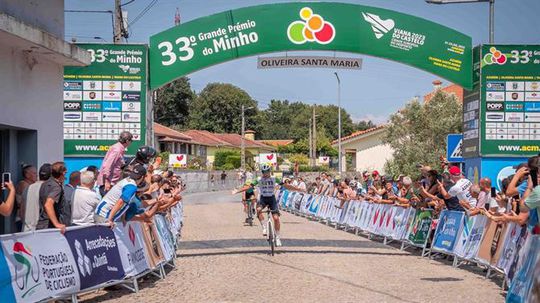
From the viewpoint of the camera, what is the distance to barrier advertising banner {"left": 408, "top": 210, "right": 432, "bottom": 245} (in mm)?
16641

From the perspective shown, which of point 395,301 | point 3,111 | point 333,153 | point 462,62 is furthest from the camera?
point 333,153

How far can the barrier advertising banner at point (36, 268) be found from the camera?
7.70 metres

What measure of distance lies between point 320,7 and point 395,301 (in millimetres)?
8313

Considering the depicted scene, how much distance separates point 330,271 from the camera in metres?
12.9

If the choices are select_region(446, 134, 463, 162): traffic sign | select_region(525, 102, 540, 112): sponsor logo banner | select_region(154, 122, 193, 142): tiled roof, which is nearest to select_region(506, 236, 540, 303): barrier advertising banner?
select_region(525, 102, 540, 112): sponsor logo banner

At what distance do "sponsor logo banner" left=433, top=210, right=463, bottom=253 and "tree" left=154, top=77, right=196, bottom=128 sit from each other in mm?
84257

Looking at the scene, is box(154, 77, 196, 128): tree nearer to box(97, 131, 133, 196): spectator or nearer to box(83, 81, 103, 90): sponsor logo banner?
box(83, 81, 103, 90): sponsor logo banner

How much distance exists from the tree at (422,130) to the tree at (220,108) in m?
58.8

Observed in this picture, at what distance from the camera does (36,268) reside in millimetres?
8445

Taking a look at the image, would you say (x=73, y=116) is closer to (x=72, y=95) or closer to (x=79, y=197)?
(x=72, y=95)

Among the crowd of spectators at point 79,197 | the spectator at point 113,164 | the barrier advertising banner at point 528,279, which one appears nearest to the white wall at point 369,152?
the spectator at point 113,164

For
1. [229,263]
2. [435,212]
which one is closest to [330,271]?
[229,263]

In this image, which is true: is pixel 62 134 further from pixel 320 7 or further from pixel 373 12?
pixel 373 12

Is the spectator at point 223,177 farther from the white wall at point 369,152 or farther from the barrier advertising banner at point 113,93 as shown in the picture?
the barrier advertising banner at point 113,93
